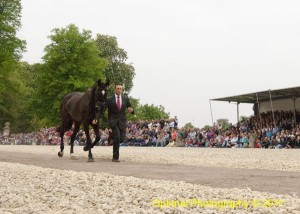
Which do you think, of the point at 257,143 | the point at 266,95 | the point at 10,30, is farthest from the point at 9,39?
the point at 257,143

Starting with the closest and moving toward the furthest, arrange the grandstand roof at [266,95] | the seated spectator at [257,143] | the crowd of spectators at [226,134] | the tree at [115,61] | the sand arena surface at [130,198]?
the sand arena surface at [130,198] → the crowd of spectators at [226,134] → the seated spectator at [257,143] → the grandstand roof at [266,95] → the tree at [115,61]

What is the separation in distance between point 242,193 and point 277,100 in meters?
27.4

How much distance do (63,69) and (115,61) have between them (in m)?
20.3

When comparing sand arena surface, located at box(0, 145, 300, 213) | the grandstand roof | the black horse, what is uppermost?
the grandstand roof

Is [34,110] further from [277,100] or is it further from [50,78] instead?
[277,100]

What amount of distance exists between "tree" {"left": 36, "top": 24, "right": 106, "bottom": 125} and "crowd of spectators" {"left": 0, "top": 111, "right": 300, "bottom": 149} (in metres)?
9.20

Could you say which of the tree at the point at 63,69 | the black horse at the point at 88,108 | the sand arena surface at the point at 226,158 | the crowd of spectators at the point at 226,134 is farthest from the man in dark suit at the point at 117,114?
the tree at the point at 63,69

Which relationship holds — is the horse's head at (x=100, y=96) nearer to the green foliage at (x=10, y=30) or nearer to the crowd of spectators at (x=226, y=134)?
the crowd of spectators at (x=226, y=134)

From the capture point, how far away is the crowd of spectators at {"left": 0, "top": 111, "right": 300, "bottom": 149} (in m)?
25.3

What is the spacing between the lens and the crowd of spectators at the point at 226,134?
25289 millimetres

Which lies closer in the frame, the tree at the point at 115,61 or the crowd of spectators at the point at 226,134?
the crowd of spectators at the point at 226,134

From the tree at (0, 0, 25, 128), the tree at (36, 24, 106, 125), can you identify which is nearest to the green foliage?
the tree at (0, 0, 25, 128)

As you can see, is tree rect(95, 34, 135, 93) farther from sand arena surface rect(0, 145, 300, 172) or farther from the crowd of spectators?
sand arena surface rect(0, 145, 300, 172)

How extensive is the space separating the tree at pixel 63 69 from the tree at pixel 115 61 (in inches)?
587
